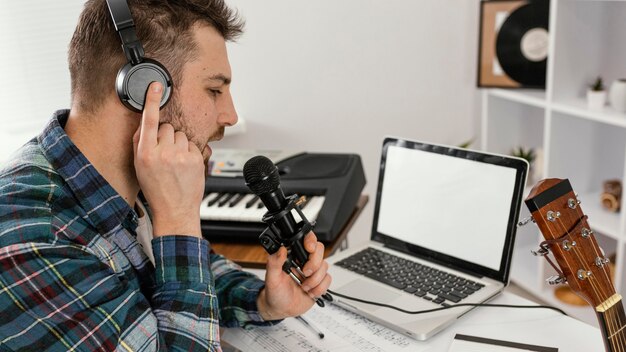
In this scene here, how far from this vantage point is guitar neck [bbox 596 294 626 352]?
0.93 meters

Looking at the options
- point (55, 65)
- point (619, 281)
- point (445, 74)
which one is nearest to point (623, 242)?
point (619, 281)

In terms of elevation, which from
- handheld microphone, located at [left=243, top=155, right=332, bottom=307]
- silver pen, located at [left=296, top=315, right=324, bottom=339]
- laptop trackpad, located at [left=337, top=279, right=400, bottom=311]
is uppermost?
handheld microphone, located at [left=243, top=155, right=332, bottom=307]

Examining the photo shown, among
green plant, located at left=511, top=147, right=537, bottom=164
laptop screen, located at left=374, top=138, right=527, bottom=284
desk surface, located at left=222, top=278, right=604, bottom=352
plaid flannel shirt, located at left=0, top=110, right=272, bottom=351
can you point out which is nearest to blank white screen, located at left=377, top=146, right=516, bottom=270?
laptop screen, located at left=374, top=138, right=527, bottom=284

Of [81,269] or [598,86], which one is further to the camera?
[598,86]

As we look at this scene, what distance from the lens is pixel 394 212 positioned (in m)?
1.36

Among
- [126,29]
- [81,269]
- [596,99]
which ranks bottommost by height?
[81,269]

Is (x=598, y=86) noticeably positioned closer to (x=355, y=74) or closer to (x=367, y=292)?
(x=355, y=74)

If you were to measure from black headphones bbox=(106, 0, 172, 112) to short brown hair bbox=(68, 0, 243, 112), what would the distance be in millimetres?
39

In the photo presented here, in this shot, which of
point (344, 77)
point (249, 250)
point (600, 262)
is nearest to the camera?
point (600, 262)

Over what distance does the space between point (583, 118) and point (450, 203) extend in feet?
4.27

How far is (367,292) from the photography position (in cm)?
121

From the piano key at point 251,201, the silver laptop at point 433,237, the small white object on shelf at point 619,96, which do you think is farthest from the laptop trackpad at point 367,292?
the small white object on shelf at point 619,96

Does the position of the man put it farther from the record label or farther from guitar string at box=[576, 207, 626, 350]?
the record label

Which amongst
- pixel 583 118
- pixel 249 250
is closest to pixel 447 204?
pixel 249 250
